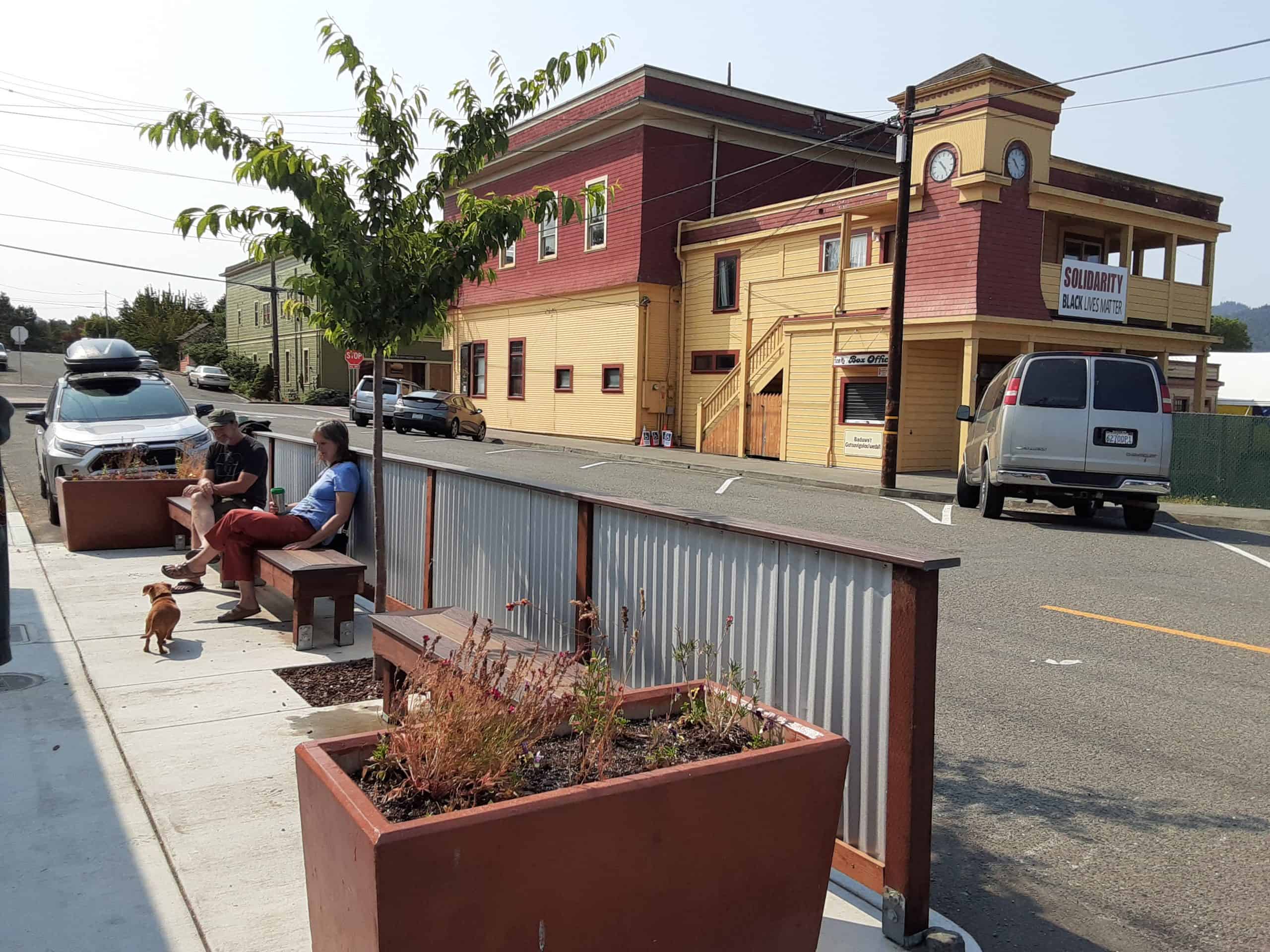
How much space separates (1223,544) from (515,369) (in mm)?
26614

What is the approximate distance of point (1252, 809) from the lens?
4.41m

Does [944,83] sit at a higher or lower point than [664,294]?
higher

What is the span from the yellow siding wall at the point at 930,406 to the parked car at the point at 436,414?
13.2 meters

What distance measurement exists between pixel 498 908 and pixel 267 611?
18.8ft

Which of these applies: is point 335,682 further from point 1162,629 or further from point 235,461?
point 1162,629

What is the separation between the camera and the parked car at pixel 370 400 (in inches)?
1230

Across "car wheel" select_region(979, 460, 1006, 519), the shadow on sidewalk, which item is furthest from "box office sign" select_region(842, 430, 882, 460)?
the shadow on sidewalk

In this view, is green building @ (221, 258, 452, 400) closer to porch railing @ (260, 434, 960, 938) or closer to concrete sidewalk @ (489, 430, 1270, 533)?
concrete sidewalk @ (489, 430, 1270, 533)

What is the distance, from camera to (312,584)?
6.44 meters

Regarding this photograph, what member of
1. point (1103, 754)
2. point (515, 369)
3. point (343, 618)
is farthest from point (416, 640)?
point (515, 369)

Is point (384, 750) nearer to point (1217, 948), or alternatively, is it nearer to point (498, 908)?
point (498, 908)

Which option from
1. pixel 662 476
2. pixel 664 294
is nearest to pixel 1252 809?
pixel 662 476

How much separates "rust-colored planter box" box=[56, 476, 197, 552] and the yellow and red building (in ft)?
51.2

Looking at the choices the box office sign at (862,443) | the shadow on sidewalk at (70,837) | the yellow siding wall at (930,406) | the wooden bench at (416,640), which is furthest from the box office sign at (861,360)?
the shadow on sidewalk at (70,837)
